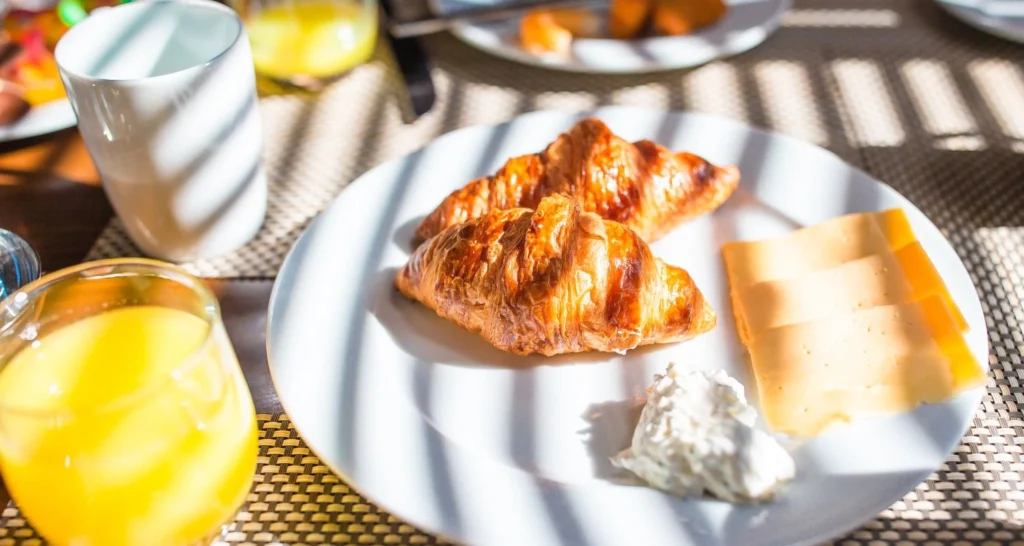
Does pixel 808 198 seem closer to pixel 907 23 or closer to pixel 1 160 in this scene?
pixel 907 23

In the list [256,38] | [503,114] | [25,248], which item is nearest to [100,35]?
[25,248]

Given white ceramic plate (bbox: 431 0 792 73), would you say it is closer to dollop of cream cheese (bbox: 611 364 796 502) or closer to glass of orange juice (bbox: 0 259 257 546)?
dollop of cream cheese (bbox: 611 364 796 502)

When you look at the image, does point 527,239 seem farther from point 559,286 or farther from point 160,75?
point 160,75

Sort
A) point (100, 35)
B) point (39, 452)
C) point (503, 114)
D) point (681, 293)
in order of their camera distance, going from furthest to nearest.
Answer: point (503, 114)
point (100, 35)
point (681, 293)
point (39, 452)

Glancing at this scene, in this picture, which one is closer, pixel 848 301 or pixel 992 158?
pixel 848 301

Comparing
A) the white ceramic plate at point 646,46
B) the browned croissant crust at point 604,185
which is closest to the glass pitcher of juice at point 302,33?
the white ceramic plate at point 646,46

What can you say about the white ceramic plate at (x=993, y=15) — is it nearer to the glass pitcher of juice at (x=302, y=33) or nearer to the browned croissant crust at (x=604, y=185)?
the browned croissant crust at (x=604, y=185)

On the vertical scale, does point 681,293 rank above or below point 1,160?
above

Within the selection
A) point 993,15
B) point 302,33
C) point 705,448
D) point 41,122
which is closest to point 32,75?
point 41,122
